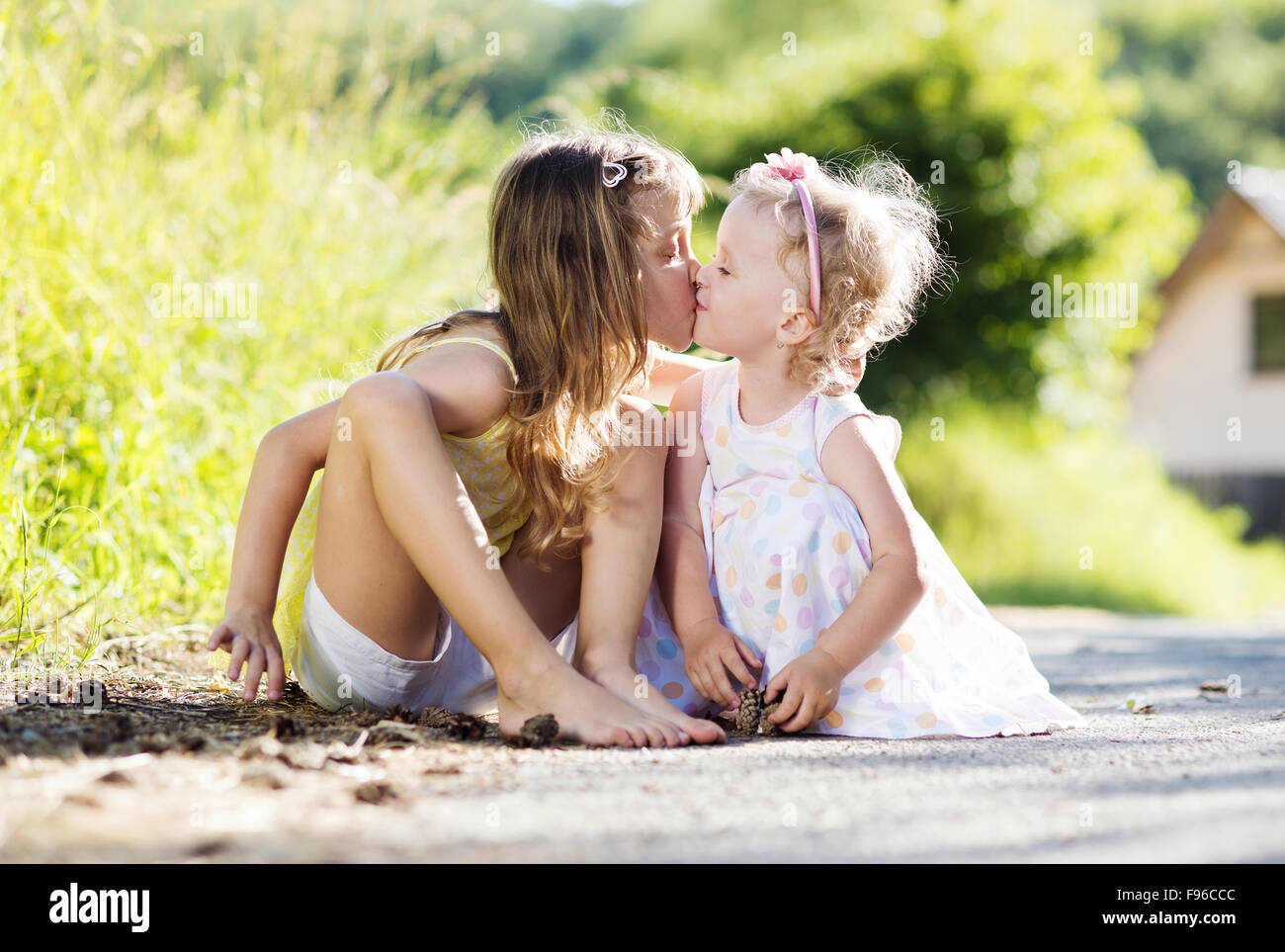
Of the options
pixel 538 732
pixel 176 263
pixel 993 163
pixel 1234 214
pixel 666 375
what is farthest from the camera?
pixel 1234 214

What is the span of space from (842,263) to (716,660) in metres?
0.78

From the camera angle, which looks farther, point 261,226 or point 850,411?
point 261,226

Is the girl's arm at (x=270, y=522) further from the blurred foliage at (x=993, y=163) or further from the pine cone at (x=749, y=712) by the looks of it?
the blurred foliage at (x=993, y=163)

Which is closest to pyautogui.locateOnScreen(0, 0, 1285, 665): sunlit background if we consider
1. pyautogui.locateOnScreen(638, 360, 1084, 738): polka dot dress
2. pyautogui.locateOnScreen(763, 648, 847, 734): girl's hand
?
pyautogui.locateOnScreen(638, 360, 1084, 738): polka dot dress

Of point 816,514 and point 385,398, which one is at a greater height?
point 385,398

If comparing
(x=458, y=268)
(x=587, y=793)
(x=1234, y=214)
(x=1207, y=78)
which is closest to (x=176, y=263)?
(x=458, y=268)

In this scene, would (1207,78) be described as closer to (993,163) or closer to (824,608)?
(993,163)

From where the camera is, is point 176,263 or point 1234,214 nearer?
point 176,263

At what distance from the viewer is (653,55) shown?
25281mm

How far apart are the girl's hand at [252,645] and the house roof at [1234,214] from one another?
13.1 m

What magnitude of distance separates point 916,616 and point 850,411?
39 centimetres

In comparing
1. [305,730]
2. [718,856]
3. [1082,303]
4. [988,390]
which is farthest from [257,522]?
[1082,303]

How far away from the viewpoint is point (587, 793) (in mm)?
1404
